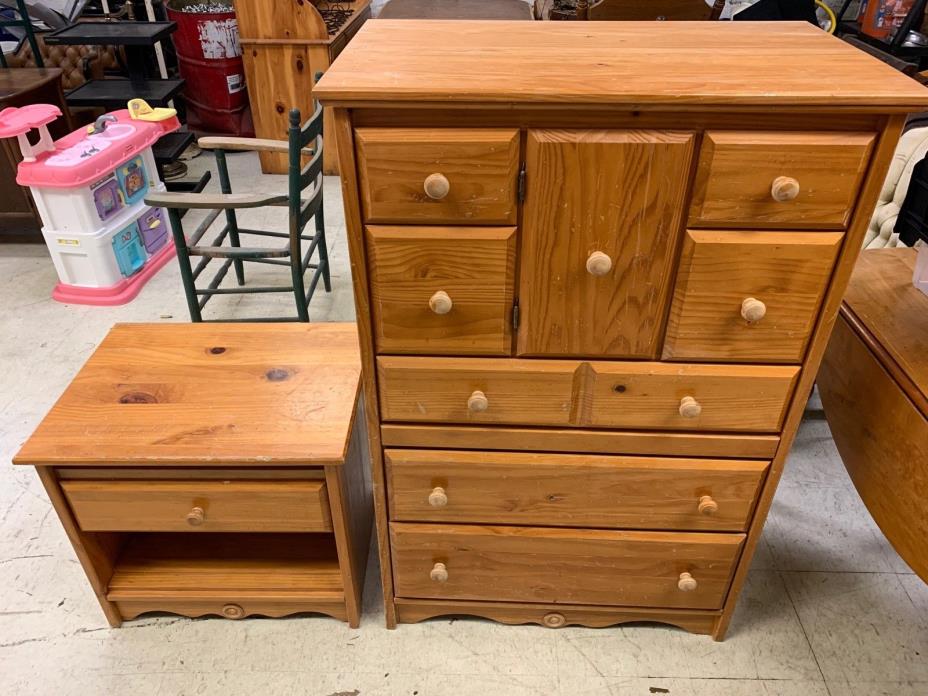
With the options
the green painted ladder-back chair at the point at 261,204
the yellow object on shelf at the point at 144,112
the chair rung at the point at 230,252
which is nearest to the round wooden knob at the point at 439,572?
the green painted ladder-back chair at the point at 261,204

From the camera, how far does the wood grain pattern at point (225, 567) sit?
1.61 m

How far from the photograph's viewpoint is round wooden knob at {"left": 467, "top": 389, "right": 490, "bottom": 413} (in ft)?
4.08

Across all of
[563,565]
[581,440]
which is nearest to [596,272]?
[581,440]

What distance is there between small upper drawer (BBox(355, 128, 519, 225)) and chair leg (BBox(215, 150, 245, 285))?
1443mm

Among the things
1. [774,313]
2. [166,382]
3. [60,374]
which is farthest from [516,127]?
[60,374]

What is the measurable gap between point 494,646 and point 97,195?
225cm

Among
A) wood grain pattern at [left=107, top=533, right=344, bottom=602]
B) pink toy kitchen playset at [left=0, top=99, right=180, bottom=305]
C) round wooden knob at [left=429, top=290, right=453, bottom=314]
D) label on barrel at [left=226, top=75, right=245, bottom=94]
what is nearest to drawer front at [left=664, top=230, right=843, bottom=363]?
round wooden knob at [left=429, top=290, right=453, bottom=314]

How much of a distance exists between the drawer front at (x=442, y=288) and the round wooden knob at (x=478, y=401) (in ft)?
0.27

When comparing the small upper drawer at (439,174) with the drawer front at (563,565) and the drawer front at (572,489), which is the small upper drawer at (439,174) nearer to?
the drawer front at (572,489)

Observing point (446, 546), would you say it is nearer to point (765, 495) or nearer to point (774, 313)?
point (765, 495)

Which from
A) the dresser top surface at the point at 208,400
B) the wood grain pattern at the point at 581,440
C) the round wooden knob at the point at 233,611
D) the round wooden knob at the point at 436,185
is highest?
the round wooden knob at the point at 436,185

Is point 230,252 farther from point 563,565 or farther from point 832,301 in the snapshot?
point 832,301

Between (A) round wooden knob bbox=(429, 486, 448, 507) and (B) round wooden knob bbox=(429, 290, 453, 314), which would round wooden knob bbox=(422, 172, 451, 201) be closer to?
(B) round wooden knob bbox=(429, 290, 453, 314)

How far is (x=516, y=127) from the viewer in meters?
1.00
